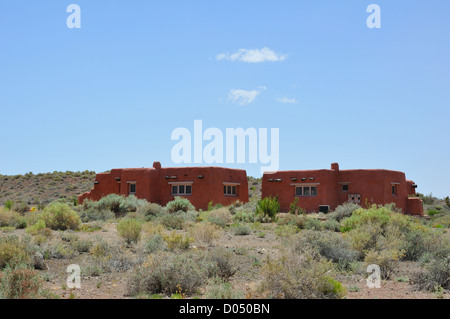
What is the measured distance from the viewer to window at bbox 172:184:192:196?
3191 cm

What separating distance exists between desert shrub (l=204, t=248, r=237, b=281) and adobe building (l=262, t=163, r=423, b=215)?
2099 centimetres

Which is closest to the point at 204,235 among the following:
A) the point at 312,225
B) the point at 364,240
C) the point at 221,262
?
the point at 221,262

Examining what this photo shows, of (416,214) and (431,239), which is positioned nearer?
(431,239)

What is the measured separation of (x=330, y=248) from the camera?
12.1 metres

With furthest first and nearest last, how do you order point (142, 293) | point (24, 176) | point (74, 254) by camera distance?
1. point (24, 176)
2. point (74, 254)
3. point (142, 293)

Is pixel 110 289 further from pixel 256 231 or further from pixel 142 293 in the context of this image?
pixel 256 231

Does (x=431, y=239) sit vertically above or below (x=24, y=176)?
below

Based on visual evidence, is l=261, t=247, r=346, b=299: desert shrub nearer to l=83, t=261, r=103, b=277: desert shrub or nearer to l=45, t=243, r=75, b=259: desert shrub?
l=83, t=261, r=103, b=277: desert shrub

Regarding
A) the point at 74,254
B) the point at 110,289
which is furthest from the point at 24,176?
the point at 110,289

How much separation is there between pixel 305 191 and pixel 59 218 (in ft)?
60.6

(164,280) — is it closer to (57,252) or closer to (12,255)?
(12,255)
